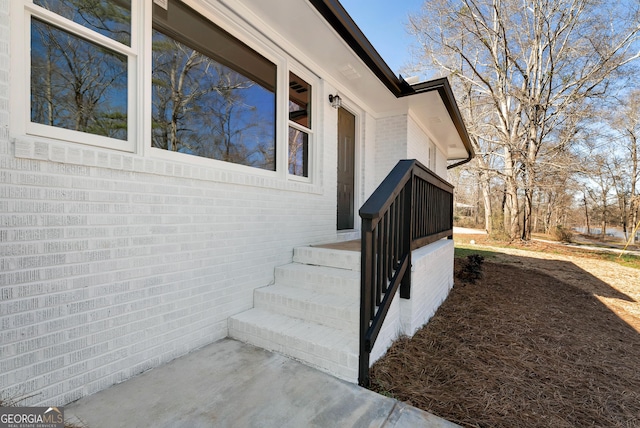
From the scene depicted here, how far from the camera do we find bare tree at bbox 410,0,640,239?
35.4 feet

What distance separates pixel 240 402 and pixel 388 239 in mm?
1561

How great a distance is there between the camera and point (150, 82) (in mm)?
2176

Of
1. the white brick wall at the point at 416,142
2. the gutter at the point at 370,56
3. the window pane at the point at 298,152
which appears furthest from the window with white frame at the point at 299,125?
the white brick wall at the point at 416,142

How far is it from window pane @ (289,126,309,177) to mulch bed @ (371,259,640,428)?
2478mm

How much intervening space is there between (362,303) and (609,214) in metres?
30.4

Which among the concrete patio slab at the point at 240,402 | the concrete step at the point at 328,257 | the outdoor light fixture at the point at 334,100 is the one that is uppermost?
the outdoor light fixture at the point at 334,100

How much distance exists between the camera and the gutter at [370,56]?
279 centimetres

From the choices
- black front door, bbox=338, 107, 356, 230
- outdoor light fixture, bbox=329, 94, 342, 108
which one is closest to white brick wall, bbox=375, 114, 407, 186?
black front door, bbox=338, 107, 356, 230

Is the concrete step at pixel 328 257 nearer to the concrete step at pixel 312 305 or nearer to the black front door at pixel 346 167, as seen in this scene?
the concrete step at pixel 312 305

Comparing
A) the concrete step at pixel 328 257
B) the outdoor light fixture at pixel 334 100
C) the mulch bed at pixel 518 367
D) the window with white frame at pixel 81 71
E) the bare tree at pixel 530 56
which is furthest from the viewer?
the bare tree at pixel 530 56

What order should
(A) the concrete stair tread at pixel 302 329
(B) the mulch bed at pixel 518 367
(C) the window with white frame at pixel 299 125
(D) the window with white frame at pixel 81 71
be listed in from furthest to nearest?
(C) the window with white frame at pixel 299 125 → (A) the concrete stair tread at pixel 302 329 → (B) the mulch bed at pixel 518 367 → (D) the window with white frame at pixel 81 71

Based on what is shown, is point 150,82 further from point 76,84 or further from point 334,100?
point 334,100

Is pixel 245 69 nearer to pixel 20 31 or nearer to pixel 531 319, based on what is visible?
pixel 20 31

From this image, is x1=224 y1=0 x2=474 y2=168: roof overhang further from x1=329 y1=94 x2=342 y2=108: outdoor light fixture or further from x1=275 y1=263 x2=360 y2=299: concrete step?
x1=275 y1=263 x2=360 y2=299: concrete step
